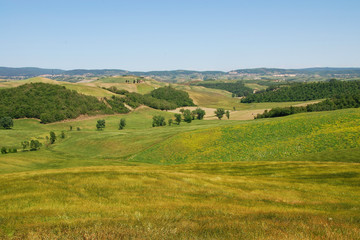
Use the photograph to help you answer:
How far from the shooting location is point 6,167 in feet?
182

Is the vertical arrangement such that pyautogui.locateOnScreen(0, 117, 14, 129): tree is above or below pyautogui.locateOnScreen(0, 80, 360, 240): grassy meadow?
below

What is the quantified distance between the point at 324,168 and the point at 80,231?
38.4 m

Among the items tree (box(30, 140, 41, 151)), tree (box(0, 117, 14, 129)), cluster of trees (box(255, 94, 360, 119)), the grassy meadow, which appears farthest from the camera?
tree (box(0, 117, 14, 129))

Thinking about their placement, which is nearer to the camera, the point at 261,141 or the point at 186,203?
the point at 186,203

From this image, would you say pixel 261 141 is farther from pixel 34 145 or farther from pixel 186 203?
pixel 34 145

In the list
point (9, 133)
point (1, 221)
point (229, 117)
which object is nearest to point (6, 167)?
point (1, 221)

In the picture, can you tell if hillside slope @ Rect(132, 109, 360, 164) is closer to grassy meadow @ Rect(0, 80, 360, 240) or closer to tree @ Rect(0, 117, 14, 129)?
grassy meadow @ Rect(0, 80, 360, 240)

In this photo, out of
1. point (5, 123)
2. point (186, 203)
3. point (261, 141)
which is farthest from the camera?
point (5, 123)

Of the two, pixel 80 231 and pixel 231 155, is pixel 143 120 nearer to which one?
pixel 231 155

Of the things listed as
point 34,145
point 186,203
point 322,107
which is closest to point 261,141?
point 186,203

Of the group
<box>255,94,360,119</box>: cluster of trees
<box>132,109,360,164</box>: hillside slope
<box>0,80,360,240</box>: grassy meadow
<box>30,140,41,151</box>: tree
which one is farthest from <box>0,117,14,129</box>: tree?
<box>255,94,360,119</box>: cluster of trees

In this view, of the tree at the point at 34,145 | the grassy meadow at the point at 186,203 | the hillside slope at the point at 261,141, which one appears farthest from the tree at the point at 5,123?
the grassy meadow at the point at 186,203

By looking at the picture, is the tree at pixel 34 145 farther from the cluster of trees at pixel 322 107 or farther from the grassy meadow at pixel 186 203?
the cluster of trees at pixel 322 107

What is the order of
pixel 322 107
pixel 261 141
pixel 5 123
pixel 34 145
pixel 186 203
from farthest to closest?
pixel 5 123
pixel 322 107
pixel 34 145
pixel 261 141
pixel 186 203
